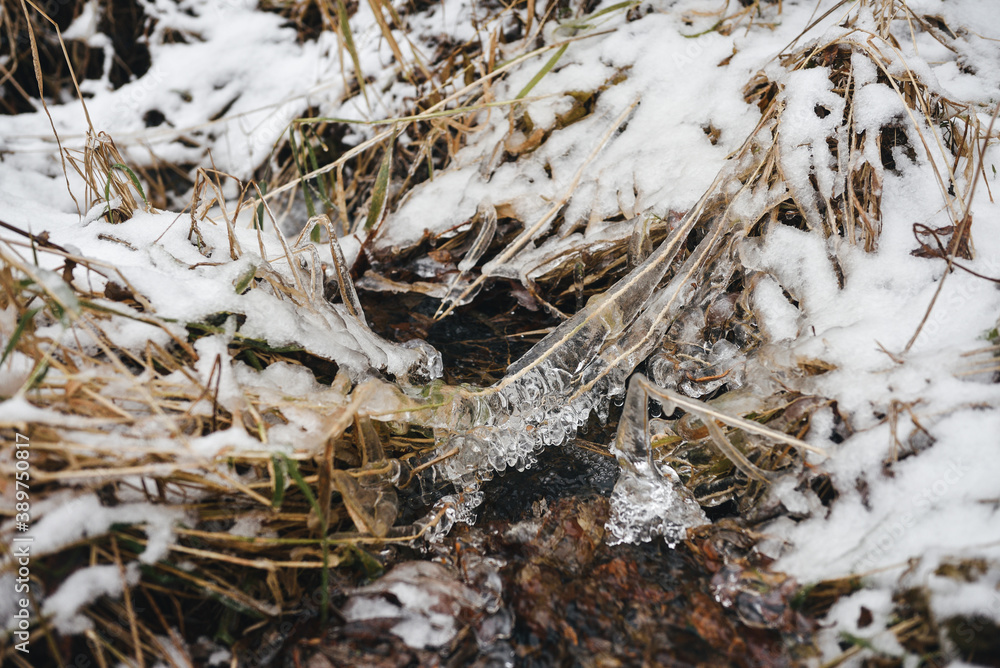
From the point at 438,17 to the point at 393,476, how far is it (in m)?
2.14

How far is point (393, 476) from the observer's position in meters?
1.41

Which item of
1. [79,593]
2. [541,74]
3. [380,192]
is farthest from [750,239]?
[79,593]

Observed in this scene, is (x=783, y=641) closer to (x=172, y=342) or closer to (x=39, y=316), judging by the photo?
(x=172, y=342)

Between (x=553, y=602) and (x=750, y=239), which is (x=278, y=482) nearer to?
(x=553, y=602)

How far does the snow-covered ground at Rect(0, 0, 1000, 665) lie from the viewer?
3.71ft

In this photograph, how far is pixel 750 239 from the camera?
5.41 ft

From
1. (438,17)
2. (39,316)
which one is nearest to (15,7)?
(438,17)

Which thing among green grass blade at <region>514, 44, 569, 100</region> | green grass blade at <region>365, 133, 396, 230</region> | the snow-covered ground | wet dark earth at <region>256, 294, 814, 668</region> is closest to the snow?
the snow-covered ground

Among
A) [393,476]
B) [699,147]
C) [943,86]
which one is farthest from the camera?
[699,147]

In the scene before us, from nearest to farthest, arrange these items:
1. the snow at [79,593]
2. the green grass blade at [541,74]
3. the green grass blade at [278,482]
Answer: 1. the snow at [79,593]
2. the green grass blade at [278,482]
3. the green grass blade at [541,74]

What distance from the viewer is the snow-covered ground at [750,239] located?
44.6 inches

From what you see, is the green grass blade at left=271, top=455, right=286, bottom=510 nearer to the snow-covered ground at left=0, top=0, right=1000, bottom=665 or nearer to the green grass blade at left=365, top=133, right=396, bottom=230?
the snow-covered ground at left=0, top=0, right=1000, bottom=665

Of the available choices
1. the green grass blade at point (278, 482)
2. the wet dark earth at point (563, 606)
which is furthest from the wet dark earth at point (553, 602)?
the green grass blade at point (278, 482)

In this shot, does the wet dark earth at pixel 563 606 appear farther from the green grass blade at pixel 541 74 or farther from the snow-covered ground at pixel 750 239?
the green grass blade at pixel 541 74
